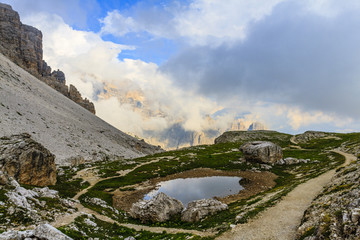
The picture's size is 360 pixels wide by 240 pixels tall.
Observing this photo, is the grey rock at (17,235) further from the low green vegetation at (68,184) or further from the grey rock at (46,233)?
the low green vegetation at (68,184)

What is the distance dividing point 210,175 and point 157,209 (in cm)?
3726

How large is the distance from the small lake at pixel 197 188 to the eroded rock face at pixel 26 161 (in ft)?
77.3

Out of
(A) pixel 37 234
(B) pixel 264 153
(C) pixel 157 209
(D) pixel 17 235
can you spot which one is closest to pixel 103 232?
(C) pixel 157 209

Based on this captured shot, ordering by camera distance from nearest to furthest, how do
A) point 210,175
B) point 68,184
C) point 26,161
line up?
1. point 26,161
2. point 68,184
3. point 210,175

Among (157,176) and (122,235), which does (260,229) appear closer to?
(122,235)

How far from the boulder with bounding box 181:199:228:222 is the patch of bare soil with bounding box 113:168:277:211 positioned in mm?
10209

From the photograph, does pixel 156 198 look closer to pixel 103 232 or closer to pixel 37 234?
pixel 103 232

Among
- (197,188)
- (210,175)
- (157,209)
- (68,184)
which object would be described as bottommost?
(197,188)

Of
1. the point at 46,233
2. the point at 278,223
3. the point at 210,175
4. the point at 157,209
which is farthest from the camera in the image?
the point at 210,175

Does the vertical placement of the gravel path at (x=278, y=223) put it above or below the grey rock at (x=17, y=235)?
below

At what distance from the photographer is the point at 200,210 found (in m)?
31.6

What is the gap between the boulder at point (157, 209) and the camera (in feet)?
106

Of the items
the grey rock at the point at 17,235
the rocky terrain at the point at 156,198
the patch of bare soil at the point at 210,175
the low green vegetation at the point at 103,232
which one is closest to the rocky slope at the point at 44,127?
the rocky terrain at the point at 156,198

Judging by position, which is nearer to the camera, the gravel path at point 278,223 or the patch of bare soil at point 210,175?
the gravel path at point 278,223
